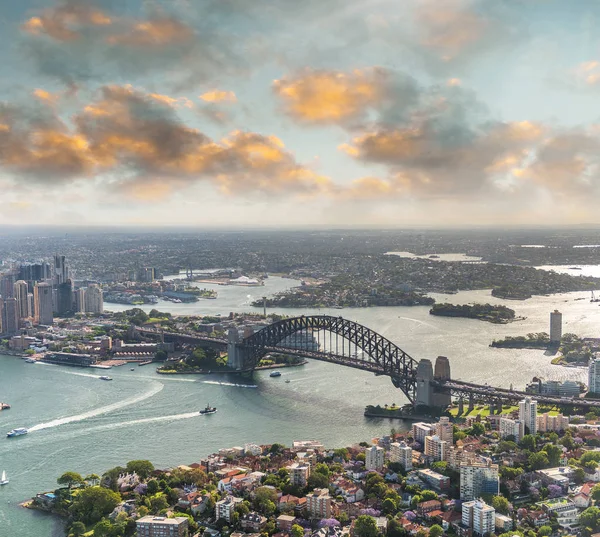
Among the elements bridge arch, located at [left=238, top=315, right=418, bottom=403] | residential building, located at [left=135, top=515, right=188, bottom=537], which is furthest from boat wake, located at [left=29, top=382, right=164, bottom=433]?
residential building, located at [left=135, top=515, right=188, bottom=537]

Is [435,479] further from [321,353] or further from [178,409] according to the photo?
[321,353]

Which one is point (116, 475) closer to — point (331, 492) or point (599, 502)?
point (331, 492)

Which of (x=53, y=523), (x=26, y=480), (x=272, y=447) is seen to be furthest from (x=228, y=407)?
(x=53, y=523)

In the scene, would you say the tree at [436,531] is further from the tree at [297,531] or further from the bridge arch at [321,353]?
the bridge arch at [321,353]

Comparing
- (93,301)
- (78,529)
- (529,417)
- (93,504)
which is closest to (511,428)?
(529,417)

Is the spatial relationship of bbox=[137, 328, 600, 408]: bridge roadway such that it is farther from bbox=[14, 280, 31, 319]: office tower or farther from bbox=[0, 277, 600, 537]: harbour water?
bbox=[14, 280, 31, 319]: office tower

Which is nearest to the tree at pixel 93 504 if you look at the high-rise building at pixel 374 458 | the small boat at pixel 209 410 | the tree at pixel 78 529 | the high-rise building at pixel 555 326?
the tree at pixel 78 529
